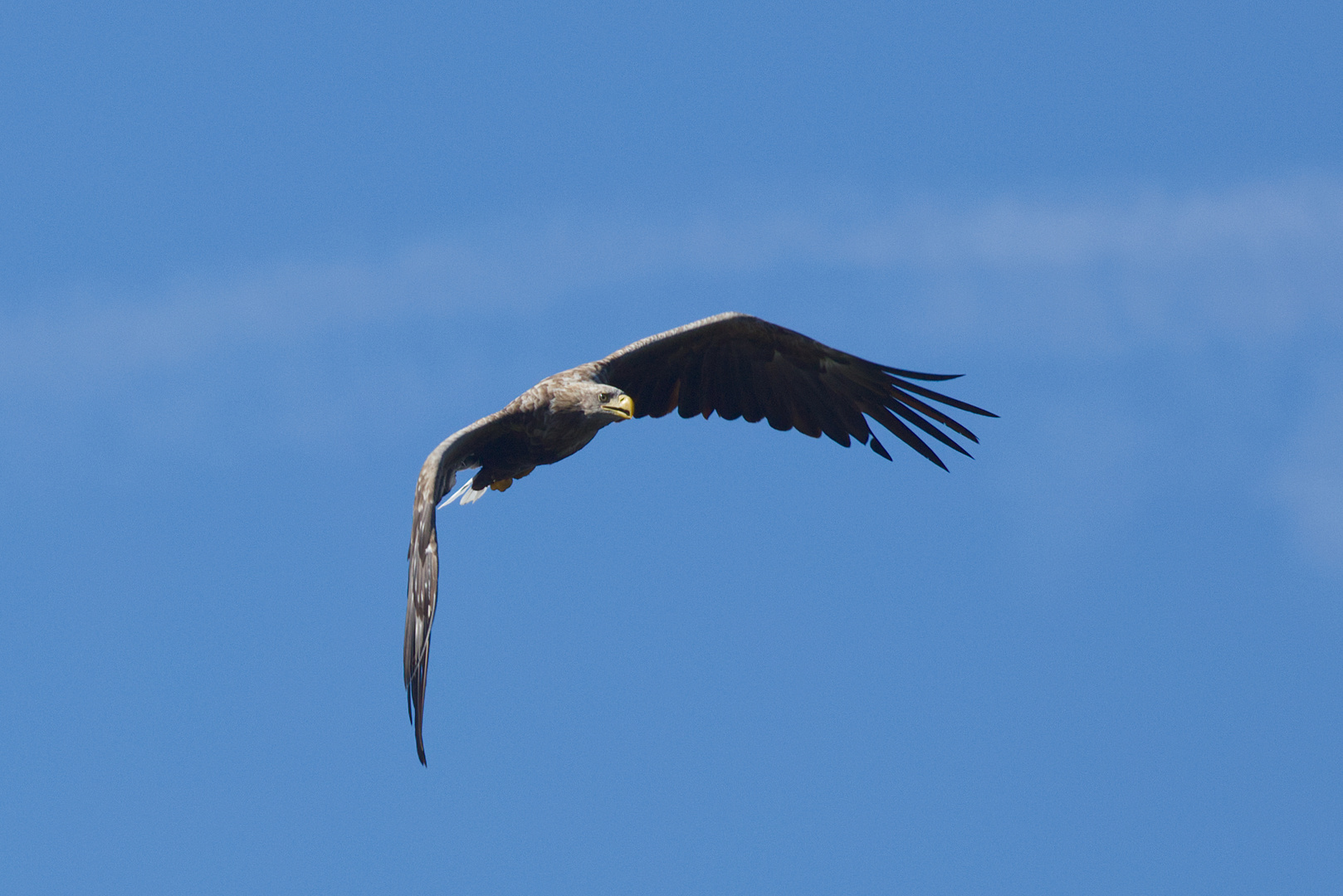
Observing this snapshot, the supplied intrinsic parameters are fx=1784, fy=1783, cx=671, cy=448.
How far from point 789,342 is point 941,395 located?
152 centimetres

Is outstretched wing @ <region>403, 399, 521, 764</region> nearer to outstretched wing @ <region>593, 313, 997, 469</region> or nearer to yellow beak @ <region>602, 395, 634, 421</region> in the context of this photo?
yellow beak @ <region>602, 395, 634, 421</region>

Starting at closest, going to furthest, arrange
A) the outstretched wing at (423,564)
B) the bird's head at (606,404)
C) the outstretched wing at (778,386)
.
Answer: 1. the outstretched wing at (423,564)
2. the bird's head at (606,404)
3. the outstretched wing at (778,386)

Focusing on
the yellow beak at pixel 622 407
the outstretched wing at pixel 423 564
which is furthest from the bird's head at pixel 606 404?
the outstretched wing at pixel 423 564

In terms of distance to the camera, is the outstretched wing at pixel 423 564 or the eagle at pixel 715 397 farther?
the eagle at pixel 715 397

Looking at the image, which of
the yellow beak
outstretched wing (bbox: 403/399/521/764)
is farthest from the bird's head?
outstretched wing (bbox: 403/399/521/764)

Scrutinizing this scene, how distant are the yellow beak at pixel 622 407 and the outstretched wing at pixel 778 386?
4.25ft

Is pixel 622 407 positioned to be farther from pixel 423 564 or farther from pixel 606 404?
pixel 423 564

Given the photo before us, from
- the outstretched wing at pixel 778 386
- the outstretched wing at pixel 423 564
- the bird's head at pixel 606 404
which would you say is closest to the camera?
the outstretched wing at pixel 423 564

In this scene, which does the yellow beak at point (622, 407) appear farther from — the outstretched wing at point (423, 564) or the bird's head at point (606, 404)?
the outstretched wing at point (423, 564)

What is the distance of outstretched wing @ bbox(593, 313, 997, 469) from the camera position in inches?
643

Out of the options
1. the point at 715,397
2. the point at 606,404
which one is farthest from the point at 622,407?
the point at 715,397

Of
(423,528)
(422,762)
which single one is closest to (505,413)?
(423,528)

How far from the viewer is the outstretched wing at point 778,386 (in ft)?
53.6

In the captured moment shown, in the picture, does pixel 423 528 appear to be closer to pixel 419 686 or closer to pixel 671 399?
pixel 419 686
